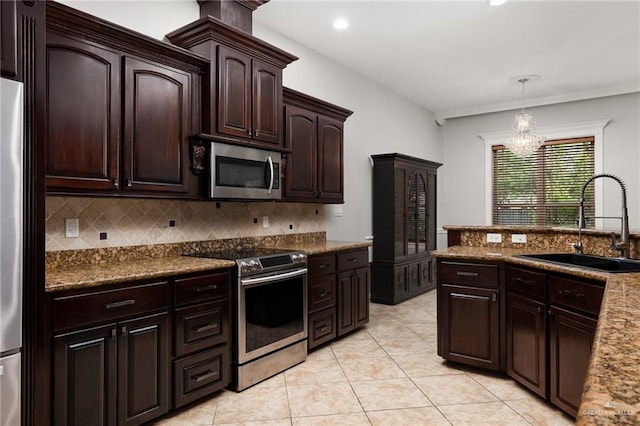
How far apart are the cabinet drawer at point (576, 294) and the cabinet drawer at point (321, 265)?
1712 millimetres

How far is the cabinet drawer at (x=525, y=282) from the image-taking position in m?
2.53

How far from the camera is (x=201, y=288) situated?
2.51 metres

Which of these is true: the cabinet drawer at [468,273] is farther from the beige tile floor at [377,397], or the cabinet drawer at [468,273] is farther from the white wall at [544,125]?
the white wall at [544,125]

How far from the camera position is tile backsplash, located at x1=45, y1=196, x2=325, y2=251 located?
2.44 meters

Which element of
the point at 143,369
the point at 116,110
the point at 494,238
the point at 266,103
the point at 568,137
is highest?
the point at 568,137

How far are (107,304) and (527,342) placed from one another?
8.17 ft

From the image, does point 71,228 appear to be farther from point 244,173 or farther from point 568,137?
point 568,137

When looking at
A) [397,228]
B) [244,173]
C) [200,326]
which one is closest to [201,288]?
[200,326]

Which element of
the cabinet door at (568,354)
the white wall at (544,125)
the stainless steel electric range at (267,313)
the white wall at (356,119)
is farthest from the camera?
the white wall at (544,125)

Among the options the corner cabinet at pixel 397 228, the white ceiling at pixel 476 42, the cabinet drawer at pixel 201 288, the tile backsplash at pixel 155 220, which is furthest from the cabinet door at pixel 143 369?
the corner cabinet at pixel 397 228

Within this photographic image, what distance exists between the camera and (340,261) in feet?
12.1

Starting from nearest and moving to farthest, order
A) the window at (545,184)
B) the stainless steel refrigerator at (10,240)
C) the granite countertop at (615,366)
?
the granite countertop at (615,366), the stainless steel refrigerator at (10,240), the window at (545,184)

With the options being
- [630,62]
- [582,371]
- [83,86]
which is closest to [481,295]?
[582,371]

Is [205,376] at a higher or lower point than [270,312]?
lower
